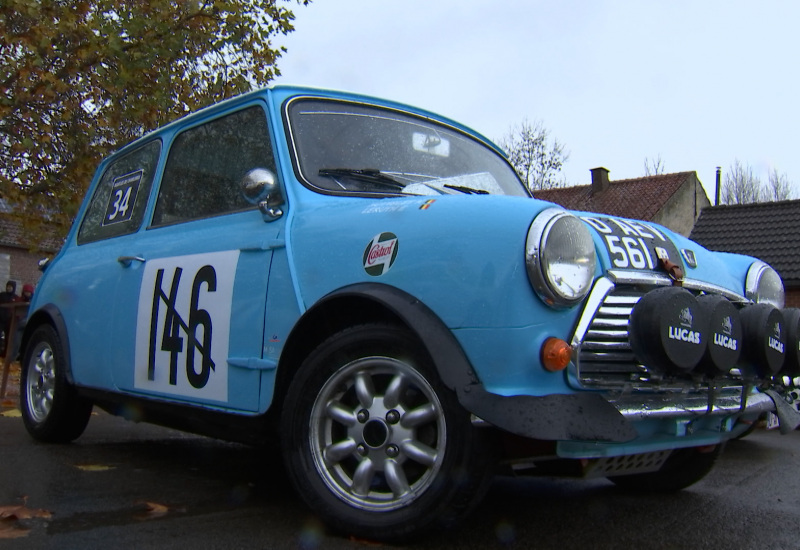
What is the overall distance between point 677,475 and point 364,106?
7.68ft

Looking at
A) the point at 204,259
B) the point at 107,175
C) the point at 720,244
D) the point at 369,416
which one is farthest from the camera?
the point at 720,244

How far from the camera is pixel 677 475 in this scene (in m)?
3.85

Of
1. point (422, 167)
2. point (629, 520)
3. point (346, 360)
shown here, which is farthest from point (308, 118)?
point (629, 520)

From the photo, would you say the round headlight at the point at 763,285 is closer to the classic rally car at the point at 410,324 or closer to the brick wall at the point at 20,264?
the classic rally car at the point at 410,324

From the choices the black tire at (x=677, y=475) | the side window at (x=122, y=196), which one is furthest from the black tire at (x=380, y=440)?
the side window at (x=122, y=196)

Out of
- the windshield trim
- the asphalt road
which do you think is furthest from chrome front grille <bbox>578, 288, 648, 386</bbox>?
the windshield trim

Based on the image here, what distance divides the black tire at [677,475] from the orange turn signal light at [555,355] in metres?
1.43

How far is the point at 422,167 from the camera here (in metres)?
3.85

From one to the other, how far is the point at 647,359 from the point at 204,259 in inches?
79.7

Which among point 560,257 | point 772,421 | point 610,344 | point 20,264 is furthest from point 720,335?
point 20,264

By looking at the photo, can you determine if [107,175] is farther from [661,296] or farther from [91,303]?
[661,296]

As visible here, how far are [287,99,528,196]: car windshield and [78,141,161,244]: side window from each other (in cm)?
127

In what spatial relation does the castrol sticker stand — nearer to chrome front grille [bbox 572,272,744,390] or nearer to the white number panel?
chrome front grille [bbox 572,272,744,390]

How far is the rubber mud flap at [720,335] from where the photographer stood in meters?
2.72
